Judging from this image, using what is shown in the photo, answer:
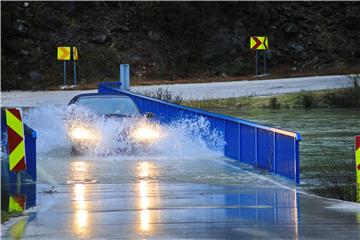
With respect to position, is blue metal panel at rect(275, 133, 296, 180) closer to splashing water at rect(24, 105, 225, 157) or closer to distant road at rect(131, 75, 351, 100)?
splashing water at rect(24, 105, 225, 157)

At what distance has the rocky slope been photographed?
152ft

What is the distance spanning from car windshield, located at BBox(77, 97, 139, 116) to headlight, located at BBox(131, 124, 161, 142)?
2.10 ft

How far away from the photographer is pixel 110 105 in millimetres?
17984

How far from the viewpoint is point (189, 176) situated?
13570mm

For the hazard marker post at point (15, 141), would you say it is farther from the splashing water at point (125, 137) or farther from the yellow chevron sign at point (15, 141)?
the splashing water at point (125, 137)

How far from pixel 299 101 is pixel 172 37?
18927 millimetres

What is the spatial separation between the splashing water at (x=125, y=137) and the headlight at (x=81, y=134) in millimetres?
162

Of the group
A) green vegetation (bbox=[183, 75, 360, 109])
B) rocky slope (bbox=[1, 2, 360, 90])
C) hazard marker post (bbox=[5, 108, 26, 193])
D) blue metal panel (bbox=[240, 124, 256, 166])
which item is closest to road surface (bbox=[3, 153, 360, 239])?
hazard marker post (bbox=[5, 108, 26, 193])

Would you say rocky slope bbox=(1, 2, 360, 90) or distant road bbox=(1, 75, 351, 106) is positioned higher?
rocky slope bbox=(1, 2, 360, 90)

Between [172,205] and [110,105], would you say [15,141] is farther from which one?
[110,105]

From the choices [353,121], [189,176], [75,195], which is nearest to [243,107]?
[353,121]

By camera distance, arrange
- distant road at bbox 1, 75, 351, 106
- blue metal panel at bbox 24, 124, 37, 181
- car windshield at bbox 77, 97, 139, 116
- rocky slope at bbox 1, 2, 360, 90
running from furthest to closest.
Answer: rocky slope at bbox 1, 2, 360, 90 < distant road at bbox 1, 75, 351, 106 < car windshield at bbox 77, 97, 139, 116 < blue metal panel at bbox 24, 124, 37, 181

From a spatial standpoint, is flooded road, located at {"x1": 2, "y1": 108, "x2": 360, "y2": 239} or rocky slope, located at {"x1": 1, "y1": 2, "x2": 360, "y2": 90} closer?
flooded road, located at {"x1": 2, "y1": 108, "x2": 360, "y2": 239}

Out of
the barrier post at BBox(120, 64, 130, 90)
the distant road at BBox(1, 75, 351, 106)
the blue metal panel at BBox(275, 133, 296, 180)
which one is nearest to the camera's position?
the blue metal panel at BBox(275, 133, 296, 180)
